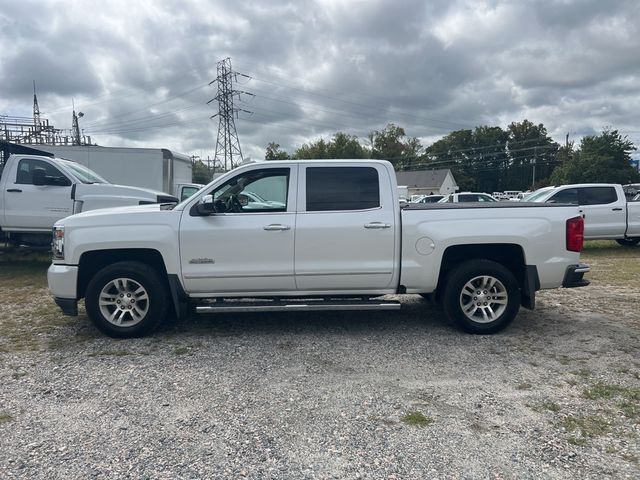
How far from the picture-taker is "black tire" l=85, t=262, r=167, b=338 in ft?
16.6

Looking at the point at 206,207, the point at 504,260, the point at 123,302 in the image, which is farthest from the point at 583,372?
the point at 123,302

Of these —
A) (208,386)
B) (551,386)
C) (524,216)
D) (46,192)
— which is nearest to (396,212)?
(524,216)

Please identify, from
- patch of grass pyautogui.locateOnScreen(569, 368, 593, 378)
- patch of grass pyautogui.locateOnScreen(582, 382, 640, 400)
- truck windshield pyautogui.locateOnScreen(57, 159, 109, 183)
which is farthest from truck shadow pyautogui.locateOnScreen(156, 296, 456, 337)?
truck windshield pyautogui.locateOnScreen(57, 159, 109, 183)

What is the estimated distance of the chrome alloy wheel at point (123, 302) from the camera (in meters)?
5.11

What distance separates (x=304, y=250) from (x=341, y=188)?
820 millimetres

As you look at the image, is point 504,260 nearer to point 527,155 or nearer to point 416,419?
point 416,419

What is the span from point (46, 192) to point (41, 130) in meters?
33.5

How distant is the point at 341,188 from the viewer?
A: 17.3 feet

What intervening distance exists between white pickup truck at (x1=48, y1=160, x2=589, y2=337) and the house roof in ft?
227

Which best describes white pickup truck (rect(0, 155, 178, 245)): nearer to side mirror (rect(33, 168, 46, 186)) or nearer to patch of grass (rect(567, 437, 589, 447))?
side mirror (rect(33, 168, 46, 186))

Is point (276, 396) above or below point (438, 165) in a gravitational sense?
below

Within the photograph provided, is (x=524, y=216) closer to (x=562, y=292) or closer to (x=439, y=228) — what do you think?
(x=439, y=228)

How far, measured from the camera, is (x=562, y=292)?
7.59 meters

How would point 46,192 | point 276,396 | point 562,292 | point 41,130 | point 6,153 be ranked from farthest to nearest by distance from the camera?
point 41,130 < point 6,153 < point 46,192 < point 562,292 < point 276,396
